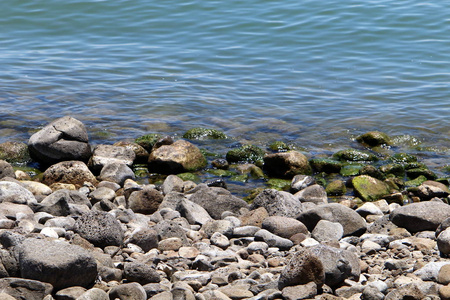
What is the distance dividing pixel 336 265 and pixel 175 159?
5.42 metres

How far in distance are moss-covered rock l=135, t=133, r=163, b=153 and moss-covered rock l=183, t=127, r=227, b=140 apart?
0.73 metres

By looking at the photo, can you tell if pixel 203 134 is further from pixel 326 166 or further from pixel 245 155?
pixel 326 166

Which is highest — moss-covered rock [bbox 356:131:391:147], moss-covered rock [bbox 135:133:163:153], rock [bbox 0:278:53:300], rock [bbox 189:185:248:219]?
rock [bbox 0:278:53:300]

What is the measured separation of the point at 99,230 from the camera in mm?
6348

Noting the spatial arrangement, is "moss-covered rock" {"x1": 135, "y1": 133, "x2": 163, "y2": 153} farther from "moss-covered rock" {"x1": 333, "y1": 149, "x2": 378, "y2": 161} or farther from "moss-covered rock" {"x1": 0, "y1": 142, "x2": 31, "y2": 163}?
"moss-covered rock" {"x1": 333, "y1": 149, "x2": 378, "y2": 161}

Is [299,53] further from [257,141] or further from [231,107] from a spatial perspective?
[257,141]

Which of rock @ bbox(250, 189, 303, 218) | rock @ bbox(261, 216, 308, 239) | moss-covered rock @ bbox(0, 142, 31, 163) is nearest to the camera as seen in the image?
rock @ bbox(261, 216, 308, 239)

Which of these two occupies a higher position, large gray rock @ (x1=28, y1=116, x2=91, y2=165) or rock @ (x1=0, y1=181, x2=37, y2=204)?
rock @ (x1=0, y1=181, x2=37, y2=204)

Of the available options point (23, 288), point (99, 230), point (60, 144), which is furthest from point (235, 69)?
point (23, 288)

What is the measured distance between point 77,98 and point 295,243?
31.1ft

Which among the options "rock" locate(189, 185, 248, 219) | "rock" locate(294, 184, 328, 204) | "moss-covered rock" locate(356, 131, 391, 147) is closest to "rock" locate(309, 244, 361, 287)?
"rock" locate(189, 185, 248, 219)

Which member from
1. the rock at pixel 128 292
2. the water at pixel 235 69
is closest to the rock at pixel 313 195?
the water at pixel 235 69

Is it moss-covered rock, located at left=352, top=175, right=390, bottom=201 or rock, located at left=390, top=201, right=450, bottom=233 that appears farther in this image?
moss-covered rock, located at left=352, top=175, right=390, bottom=201

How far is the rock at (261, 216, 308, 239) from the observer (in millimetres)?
7000
